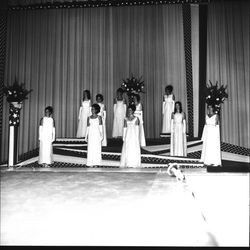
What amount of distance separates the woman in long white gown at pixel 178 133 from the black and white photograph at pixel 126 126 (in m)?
0.03

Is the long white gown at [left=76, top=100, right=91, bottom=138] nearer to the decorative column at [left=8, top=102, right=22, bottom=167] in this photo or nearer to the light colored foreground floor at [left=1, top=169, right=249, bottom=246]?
the decorative column at [left=8, top=102, right=22, bottom=167]

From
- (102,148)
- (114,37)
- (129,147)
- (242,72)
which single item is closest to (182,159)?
(129,147)

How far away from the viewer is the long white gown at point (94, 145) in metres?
8.26

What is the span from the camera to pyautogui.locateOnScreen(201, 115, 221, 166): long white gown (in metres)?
8.36

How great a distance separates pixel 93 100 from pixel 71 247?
10.2 meters

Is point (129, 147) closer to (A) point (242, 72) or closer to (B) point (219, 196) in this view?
(B) point (219, 196)

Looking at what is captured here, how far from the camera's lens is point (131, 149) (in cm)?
821

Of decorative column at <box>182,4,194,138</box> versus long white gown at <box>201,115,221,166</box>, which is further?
decorative column at <box>182,4,194,138</box>

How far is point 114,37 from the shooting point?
41.2 ft

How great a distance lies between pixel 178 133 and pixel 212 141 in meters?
0.91

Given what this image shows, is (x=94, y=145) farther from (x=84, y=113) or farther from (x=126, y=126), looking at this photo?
(x=84, y=113)

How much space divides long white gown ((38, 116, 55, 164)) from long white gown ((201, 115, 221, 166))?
139 inches

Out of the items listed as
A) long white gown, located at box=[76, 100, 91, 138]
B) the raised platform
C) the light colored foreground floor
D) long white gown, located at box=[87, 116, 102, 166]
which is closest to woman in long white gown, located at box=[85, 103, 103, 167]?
long white gown, located at box=[87, 116, 102, 166]

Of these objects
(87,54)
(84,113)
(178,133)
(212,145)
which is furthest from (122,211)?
(87,54)
